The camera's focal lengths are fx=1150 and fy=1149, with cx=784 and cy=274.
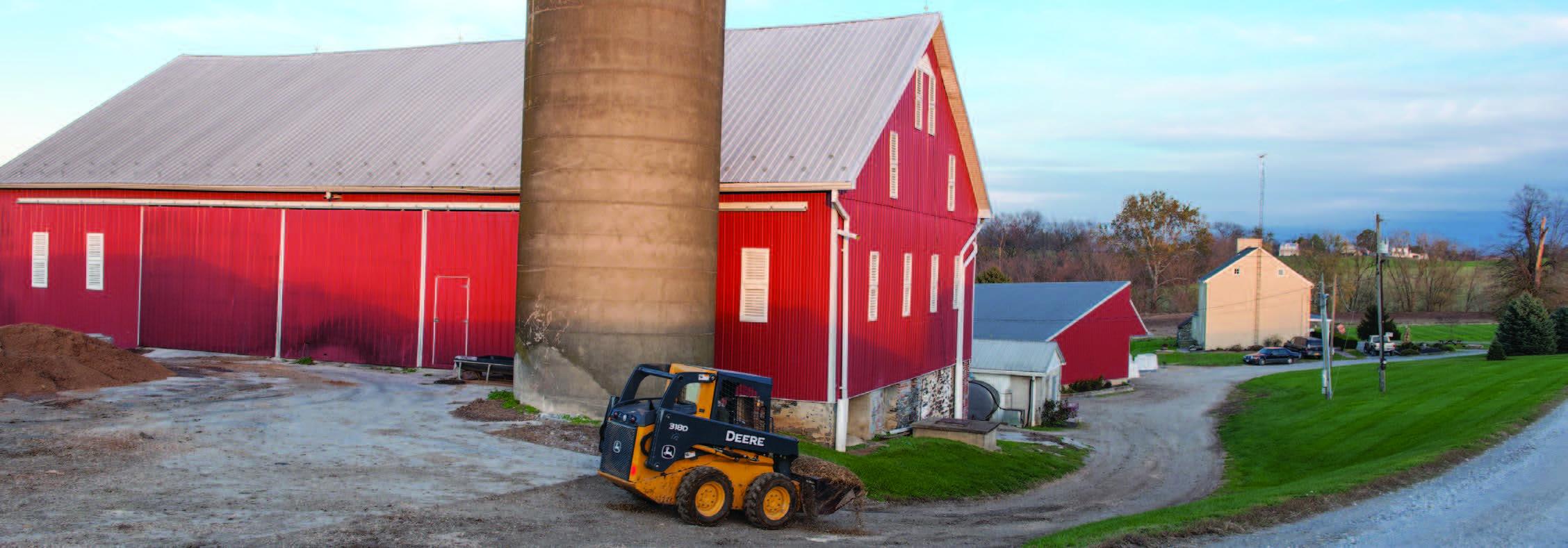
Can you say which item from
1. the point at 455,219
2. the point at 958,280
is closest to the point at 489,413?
the point at 455,219

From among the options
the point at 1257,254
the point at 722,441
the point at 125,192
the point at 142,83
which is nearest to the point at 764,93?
the point at 722,441

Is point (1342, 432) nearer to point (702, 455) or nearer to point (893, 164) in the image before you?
point (893, 164)

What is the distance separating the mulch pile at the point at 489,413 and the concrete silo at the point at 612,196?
60 centimetres

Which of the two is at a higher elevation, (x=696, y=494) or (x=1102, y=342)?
(x=1102, y=342)

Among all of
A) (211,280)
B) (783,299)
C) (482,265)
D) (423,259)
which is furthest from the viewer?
(211,280)

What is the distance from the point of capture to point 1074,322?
180 ft

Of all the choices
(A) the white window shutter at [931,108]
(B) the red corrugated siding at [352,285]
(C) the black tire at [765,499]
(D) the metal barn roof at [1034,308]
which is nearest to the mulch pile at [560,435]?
(C) the black tire at [765,499]

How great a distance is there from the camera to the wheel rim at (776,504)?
50.3 feet

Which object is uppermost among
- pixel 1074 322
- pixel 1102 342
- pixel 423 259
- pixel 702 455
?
pixel 423 259

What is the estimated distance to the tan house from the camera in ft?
275

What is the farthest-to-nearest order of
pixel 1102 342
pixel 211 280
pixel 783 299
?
pixel 1102 342, pixel 211 280, pixel 783 299

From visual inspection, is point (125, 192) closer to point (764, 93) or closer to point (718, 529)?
point (764, 93)

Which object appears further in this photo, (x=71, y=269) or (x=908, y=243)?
(x=71, y=269)

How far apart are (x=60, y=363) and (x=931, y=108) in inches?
842
